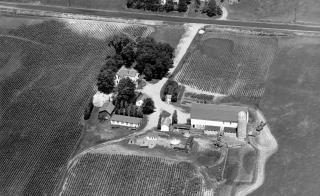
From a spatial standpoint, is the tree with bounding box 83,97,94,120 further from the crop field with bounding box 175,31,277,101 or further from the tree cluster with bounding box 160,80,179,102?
the crop field with bounding box 175,31,277,101

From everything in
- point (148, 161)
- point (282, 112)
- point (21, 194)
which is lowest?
point (21, 194)

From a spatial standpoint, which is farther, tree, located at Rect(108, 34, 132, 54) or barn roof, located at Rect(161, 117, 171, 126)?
tree, located at Rect(108, 34, 132, 54)

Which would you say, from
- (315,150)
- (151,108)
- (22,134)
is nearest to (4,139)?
(22,134)

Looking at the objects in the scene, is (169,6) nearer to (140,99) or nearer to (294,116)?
(140,99)

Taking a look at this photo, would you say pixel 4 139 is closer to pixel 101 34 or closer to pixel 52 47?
pixel 52 47

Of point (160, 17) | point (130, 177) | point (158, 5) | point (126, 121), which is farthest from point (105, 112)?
point (158, 5)

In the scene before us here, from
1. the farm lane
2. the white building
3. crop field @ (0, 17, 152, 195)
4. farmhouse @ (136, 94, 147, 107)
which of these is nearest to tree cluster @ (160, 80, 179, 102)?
the farm lane

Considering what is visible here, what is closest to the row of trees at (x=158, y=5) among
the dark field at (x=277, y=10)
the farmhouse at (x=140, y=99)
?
the dark field at (x=277, y=10)
